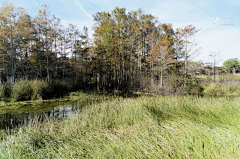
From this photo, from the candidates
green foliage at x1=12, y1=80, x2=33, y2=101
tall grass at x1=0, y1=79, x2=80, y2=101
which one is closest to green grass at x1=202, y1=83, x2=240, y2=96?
tall grass at x1=0, y1=79, x2=80, y2=101

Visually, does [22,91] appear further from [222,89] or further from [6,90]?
[222,89]

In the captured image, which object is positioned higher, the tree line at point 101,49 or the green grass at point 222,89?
the tree line at point 101,49

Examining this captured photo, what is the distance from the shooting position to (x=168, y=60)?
38.2 feet

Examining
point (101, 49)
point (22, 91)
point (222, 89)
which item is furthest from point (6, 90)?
point (222, 89)

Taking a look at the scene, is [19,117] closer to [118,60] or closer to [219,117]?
[219,117]

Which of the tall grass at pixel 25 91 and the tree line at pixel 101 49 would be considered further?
the tree line at pixel 101 49

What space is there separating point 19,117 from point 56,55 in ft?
35.8

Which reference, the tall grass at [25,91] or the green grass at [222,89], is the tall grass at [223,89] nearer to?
the green grass at [222,89]

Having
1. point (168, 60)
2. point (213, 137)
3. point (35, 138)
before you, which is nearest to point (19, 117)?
point (35, 138)

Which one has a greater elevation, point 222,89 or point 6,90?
point 6,90

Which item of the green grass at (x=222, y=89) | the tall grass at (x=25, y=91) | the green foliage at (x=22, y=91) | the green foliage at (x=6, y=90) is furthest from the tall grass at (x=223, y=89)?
the green foliage at (x=6, y=90)

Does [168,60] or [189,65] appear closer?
[168,60]

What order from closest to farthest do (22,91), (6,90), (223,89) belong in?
(22,91)
(6,90)
(223,89)

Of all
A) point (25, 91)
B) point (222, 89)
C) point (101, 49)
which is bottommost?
point (222, 89)
